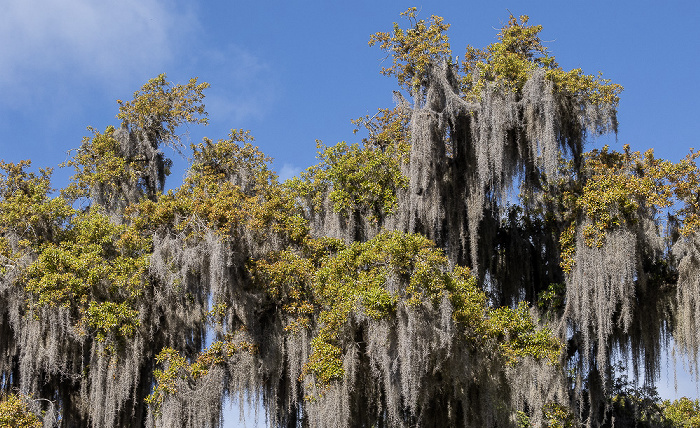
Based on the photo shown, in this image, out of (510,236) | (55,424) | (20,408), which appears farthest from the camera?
(510,236)

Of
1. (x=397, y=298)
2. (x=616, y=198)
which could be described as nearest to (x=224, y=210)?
(x=397, y=298)

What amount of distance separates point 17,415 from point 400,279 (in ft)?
23.3

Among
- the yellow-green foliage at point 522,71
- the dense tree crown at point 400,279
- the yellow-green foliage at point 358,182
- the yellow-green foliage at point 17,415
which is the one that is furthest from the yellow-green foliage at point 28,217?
the yellow-green foliage at point 522,71

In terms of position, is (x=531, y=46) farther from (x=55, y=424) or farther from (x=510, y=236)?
(x=55, y=424)

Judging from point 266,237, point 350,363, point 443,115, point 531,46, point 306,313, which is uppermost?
point 531,46

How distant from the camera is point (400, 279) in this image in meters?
13.6

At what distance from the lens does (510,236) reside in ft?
59.6

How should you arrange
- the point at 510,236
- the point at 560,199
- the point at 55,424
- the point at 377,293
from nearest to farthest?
the point at 377,293 → the point at 55,424 → the point at 560,199 → the point at 510,236

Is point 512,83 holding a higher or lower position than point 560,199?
higher

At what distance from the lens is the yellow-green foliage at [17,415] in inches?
557

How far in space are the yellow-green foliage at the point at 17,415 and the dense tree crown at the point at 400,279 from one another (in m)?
0.04

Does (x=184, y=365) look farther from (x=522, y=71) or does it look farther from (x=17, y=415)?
(x=522, y=71)

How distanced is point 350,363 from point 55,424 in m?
5.86

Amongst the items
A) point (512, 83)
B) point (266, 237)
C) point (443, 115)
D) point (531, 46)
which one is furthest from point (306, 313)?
point (531, 46)
